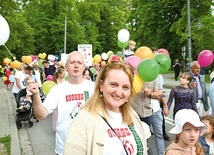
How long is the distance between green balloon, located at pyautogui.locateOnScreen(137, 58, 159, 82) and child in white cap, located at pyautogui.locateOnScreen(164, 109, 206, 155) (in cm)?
245

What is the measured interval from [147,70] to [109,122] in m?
3.40

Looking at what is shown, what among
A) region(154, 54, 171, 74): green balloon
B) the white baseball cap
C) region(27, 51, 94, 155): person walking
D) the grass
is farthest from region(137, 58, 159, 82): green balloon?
the grass

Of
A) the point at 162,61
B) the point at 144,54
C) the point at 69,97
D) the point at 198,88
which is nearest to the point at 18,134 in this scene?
the point at 144,54

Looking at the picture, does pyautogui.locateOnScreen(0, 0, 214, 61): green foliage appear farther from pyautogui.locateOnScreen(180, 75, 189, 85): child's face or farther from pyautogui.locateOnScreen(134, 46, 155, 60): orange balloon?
pyautogui.locateOnScreen(180, 75, 189, 85): child's face

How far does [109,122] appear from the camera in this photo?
93.0 inches

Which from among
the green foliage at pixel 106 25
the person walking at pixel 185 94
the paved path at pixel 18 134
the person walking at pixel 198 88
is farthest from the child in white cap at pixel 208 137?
the green foliage at pixel 106 25

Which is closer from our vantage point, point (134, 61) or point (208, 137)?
point (208, 137)

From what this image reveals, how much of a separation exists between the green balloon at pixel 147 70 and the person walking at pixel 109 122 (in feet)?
10.4

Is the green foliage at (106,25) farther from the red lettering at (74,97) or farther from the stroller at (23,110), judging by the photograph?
the red lettering at (74,97)

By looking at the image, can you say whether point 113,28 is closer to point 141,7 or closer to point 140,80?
point 141,7

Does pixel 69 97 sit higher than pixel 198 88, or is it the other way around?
pixel 69 97

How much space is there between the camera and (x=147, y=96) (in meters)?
5.98

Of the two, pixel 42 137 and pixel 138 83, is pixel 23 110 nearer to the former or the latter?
pixel 42 137

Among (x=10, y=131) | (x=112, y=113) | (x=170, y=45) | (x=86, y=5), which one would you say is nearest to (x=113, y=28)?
(x=86, y=5)
